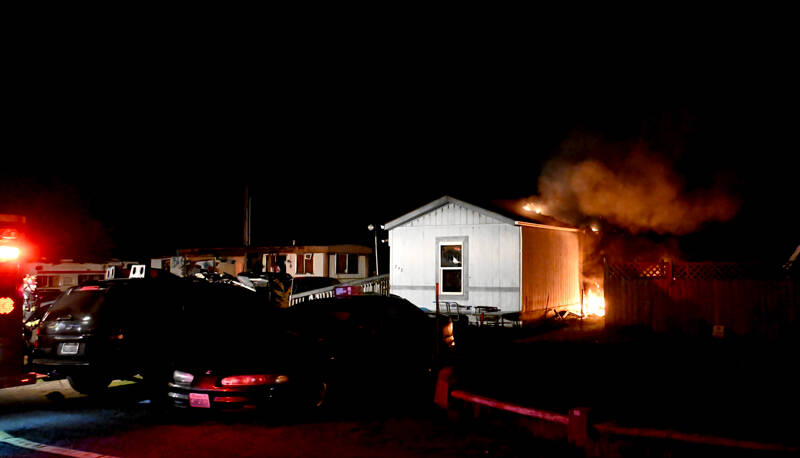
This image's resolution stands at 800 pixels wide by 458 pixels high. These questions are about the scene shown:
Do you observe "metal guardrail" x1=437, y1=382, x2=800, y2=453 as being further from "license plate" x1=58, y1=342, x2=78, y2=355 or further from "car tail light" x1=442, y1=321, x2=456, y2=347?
"license plate" x1=58, y1=342, x2=78, y2=355

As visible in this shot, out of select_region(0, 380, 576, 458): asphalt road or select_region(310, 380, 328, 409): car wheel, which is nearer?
select_region(0, 380, 576, 458): asphalt road

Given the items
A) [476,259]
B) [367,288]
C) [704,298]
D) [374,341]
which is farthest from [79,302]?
[704,298]

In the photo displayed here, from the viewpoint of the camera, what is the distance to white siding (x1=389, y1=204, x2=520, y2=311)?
16125 millimetres

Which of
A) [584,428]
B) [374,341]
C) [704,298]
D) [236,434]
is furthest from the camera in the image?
[704,298]

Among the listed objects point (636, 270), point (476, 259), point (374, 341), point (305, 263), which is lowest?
point (374, 341)

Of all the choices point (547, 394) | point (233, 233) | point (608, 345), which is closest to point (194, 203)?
point (233, 233)

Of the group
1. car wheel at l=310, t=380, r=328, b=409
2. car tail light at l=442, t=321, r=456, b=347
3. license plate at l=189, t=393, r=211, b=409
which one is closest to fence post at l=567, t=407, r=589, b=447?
car wheel at l=310, t=380, r=328, b=409

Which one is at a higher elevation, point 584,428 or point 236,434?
point 584,428

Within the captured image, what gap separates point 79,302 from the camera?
30.2 feet

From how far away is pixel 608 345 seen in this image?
43.5 ft

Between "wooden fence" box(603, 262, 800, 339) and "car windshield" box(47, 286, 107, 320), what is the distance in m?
11.3

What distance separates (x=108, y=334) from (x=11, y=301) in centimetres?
134

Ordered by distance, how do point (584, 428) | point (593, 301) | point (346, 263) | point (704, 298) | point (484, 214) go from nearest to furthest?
point (584, 428), point (704, 298), point (484, 214), point (593, 301), point (346, 263)

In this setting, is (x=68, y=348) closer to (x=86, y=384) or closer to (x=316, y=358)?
(x=86, y=384)
